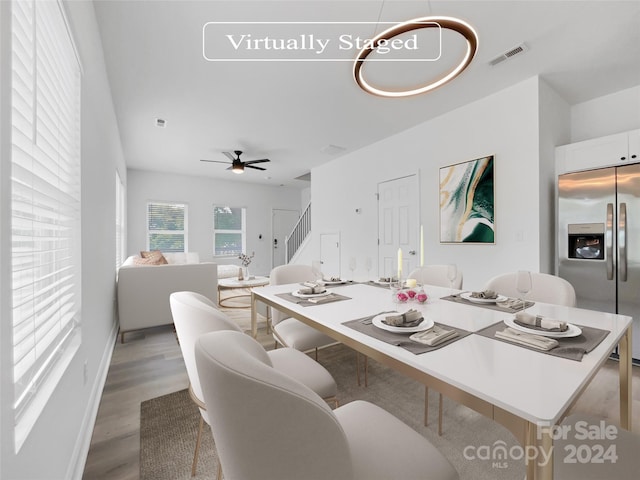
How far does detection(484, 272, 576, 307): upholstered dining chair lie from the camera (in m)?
1.57

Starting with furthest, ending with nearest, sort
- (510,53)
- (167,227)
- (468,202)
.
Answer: (167,227) < (468,202) < (510,53)

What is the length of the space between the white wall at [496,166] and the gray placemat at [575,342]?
2.14 metres

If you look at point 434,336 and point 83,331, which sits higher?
point 434,336

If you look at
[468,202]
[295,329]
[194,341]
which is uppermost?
[468,202]

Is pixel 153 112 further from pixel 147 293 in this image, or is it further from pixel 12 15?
pixel 12 15

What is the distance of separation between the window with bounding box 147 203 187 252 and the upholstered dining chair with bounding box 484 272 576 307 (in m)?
6.68

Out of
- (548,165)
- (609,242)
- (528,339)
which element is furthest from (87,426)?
(548,165)

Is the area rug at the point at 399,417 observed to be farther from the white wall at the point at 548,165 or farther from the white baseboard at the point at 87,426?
the white wall at the point at 548,165

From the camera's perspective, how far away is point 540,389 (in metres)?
0.66

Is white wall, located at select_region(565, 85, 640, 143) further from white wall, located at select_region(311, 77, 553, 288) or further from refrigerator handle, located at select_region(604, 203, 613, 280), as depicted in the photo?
refrigerator handle, located at select_region(604, 203, 613, 280)

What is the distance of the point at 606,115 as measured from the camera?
3.04 meters

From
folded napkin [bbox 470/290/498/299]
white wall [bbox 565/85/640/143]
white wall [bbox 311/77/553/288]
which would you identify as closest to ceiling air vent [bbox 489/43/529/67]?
white wall [bbox 311/77/553/288]

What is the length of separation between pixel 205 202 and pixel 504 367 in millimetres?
7274

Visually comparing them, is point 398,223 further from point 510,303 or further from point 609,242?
point 510,303
